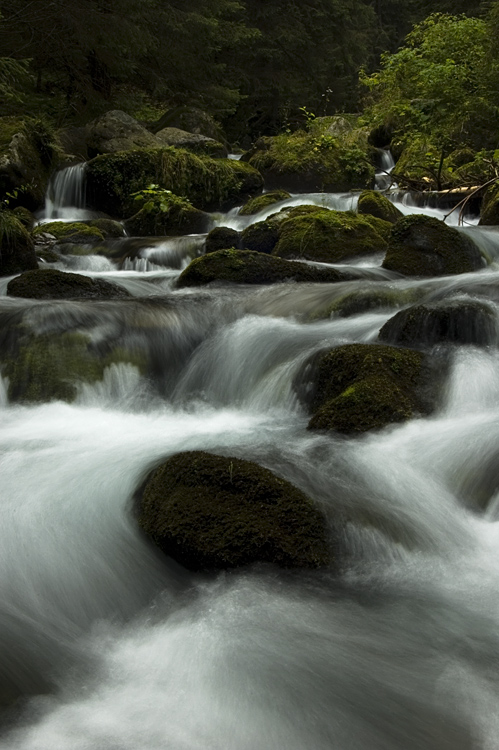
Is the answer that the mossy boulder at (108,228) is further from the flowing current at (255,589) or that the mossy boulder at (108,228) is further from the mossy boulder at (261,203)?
the flowing current at (255,589)

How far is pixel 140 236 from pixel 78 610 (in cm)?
1012

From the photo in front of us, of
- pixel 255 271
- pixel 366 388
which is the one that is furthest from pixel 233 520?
pixel 255 271

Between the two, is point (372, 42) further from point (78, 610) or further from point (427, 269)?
point (78, 610)

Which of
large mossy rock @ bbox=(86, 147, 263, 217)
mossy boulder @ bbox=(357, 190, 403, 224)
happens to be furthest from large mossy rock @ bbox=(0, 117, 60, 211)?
mossy boulder @ bbox=(357, 190, 403, 224)

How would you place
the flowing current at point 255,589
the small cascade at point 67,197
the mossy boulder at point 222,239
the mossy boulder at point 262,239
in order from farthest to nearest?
the small cascade at point 67,197, the mossy boulder at point 222,239, the mossy boulder at point 262,239, the flowing current at point 255,589

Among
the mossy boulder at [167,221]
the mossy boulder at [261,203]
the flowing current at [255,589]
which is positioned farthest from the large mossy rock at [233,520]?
the mossy boulder at [261,203]

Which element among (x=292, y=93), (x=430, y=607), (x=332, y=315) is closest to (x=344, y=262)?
(x=332, y=315)

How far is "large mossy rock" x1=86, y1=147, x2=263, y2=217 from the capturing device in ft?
45.7

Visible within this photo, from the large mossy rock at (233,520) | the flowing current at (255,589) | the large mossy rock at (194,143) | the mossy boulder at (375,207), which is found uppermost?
the large mossy rock at (194,143)

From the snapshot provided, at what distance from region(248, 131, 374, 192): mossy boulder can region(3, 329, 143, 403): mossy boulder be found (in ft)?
34.5

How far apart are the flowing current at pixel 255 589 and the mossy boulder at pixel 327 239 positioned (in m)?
3.80

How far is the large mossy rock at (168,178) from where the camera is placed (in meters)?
13.9

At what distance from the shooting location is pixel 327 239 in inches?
375

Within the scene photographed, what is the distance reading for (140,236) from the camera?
1235 cm
